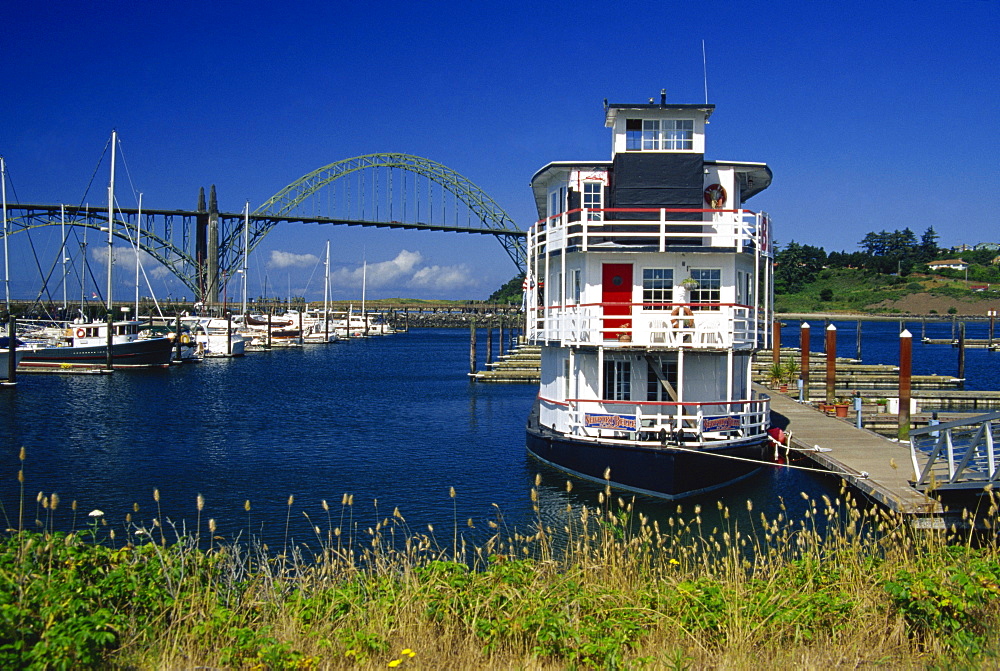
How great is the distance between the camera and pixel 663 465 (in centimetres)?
1872

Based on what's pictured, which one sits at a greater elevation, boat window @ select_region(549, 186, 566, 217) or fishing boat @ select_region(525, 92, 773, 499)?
boat window @ select_region(549, 186, 566, 217)

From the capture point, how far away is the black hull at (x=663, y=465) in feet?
61.4

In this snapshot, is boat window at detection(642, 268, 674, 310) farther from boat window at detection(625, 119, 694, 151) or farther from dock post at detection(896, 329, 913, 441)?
dock post at detection(896, 329, 913, 441)

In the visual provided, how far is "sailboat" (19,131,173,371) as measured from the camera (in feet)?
192

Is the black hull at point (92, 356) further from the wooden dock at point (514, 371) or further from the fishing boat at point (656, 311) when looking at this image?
the fishing boat at point (656, 311)

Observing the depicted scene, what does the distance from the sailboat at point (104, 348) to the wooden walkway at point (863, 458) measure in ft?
153

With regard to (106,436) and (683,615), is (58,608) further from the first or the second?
(106,436)

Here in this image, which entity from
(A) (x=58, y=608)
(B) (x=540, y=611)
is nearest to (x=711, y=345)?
(B) (x=540, y=611)

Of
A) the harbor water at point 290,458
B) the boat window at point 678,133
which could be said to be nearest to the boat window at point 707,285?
the boat window at point 678,133

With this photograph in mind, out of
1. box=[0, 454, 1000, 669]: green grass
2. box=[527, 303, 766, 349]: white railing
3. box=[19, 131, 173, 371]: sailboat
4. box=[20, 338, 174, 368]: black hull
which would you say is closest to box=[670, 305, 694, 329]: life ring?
box=[527, 303, 766, 349]: white railing

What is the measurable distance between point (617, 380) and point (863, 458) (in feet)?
20.8

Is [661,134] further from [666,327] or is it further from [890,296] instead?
[890,296]

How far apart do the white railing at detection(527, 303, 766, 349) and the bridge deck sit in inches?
144

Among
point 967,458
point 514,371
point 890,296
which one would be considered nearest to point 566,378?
point 967,458
